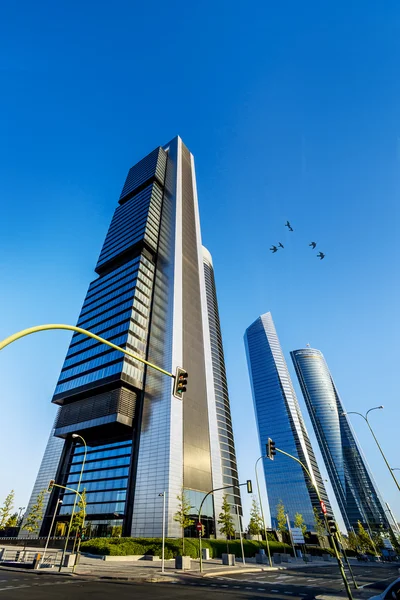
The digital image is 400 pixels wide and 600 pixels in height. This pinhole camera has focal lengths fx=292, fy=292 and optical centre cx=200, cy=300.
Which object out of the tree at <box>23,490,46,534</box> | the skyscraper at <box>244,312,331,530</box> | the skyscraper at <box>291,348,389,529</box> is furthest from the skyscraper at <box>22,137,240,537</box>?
the skyscraper at <box>291,348,389,529</box>

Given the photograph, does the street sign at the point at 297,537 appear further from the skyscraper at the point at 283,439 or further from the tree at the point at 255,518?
the skyscraper at the point at 283,439

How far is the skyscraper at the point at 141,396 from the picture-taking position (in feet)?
171

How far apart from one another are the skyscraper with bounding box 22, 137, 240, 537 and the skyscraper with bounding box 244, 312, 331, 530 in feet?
281

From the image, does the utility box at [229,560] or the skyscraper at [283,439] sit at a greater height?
the skyscraper at [283,439]

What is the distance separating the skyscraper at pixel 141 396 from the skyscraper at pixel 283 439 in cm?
8579

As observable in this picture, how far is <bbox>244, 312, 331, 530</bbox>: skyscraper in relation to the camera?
153 meters

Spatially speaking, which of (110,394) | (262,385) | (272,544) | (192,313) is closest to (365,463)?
(262,385)

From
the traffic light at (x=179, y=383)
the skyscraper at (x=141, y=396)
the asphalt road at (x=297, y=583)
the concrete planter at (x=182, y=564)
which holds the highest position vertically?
the skyscraper at (x=141, y=396)

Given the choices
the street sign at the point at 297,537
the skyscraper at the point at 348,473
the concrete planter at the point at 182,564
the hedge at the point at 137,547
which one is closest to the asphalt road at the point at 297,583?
the concrete planter at the point at 182,564

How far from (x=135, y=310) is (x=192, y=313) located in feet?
54.5

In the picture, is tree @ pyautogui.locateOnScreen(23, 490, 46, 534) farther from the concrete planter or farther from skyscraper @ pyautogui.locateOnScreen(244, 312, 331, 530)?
skyscraper @ pyautogui.locateOnScreen(244, 312, 331, 530)

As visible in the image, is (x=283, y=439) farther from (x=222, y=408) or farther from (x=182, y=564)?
(x=182, y=564)

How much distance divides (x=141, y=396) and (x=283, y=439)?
130 metres

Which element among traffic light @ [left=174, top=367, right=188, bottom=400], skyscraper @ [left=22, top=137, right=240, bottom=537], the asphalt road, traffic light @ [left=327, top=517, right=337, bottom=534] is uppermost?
skyscraper @ [left=22, top=137, right=240, bottom=537]
